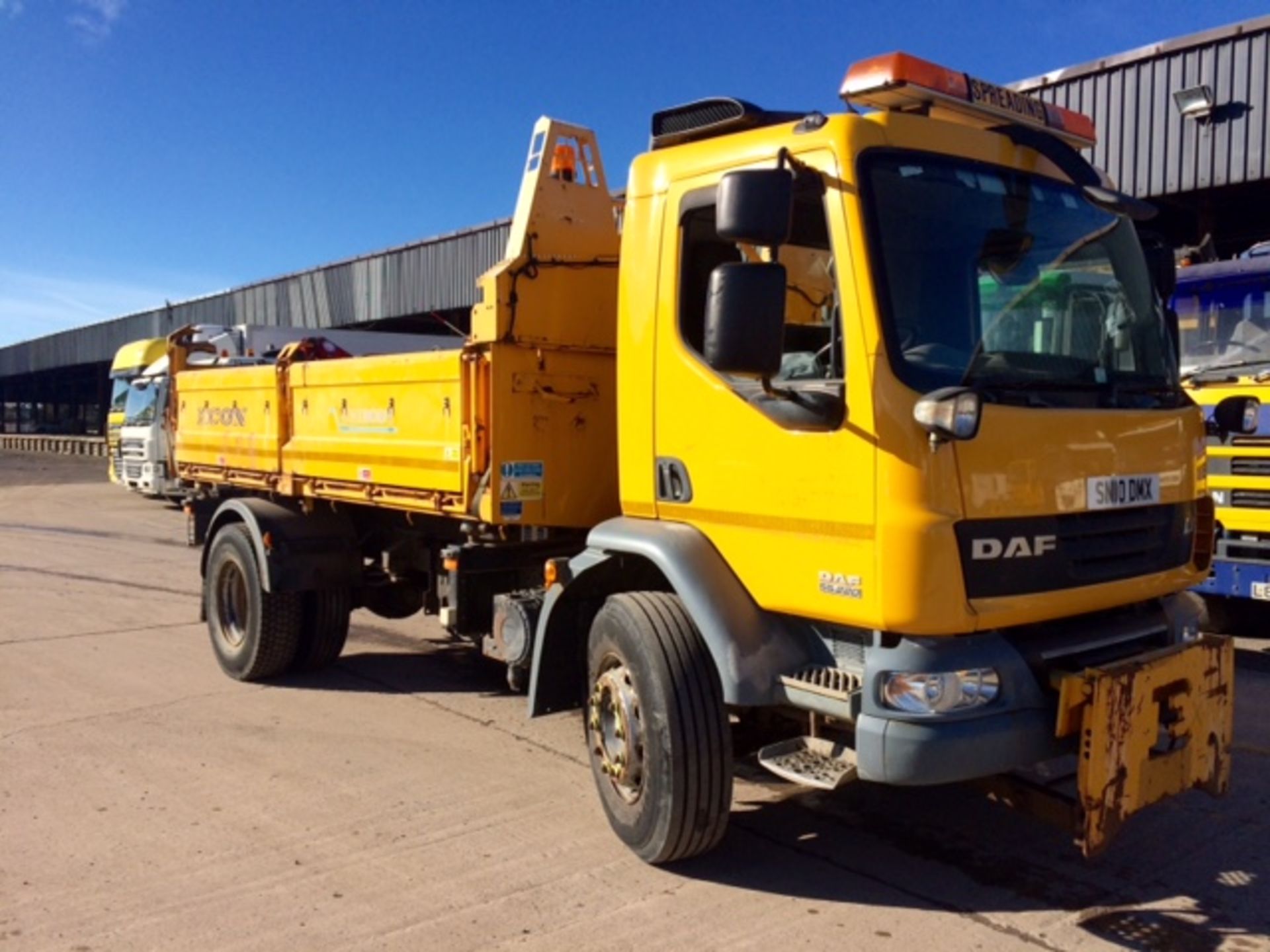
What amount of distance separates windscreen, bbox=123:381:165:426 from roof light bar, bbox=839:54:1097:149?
778 inches

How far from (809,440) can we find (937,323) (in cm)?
56

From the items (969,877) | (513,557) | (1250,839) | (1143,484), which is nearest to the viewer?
(1143,484)

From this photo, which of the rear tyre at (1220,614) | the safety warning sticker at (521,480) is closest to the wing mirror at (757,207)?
the safety warning sticker at (521,480)

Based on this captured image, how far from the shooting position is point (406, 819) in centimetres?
484

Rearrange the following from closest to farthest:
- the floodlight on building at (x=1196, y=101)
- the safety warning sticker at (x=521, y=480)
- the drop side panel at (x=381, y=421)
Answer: the safety warning sticker at (x=521, y=480) → the drop side panel at (x=381, y=421) → the floodlight on building at (x=1196, y=101)

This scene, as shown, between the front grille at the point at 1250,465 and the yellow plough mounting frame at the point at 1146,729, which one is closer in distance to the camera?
the yellow plough mounting frame at the point at 1146,729

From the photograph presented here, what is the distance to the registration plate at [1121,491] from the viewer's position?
147 inches

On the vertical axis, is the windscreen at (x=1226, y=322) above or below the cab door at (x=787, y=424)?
above

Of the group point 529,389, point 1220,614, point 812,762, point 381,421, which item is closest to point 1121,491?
point 812,762

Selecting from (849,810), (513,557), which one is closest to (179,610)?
(513,557)

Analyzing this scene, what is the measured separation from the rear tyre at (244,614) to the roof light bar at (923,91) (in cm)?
477

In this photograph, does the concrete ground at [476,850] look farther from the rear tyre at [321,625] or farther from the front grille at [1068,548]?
the front grille at [1068,548]

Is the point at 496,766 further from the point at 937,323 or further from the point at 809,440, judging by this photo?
the point at 937,323

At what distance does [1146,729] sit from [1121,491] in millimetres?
813
